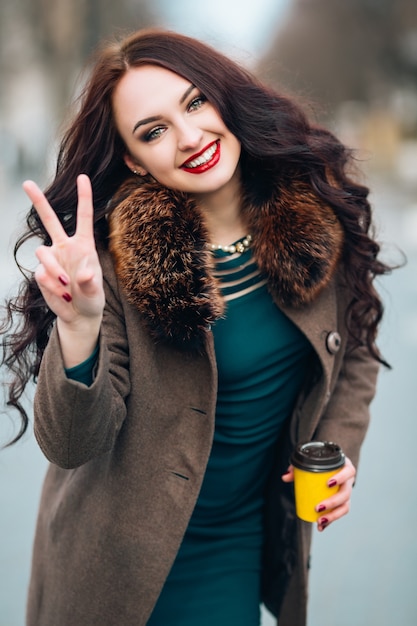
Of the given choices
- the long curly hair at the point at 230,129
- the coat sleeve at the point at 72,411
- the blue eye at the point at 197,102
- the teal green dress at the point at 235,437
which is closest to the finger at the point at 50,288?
the coat sleeve at the point at 72,411

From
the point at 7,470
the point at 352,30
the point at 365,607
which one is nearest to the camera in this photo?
the point at 365,607

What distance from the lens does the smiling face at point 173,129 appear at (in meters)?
2.14

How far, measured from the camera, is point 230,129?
2.26m

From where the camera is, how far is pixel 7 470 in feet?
16.0

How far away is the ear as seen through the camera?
2283 millimetres

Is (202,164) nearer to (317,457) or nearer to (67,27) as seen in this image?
(317,457)

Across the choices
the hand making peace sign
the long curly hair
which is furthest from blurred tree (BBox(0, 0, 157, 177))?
the hand making peace sign

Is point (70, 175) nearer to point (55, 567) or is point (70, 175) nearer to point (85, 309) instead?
point (85, 309)

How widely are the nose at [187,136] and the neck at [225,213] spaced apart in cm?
22

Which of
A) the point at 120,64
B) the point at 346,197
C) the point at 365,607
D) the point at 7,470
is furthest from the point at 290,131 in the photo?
the point at 7,470

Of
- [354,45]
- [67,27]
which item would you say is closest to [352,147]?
[67,27]

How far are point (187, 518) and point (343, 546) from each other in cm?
212

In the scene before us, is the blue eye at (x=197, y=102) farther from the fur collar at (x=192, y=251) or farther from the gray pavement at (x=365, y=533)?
the gray pavement at (x=365, y=533)

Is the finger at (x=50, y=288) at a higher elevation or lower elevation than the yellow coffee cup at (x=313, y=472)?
higher
